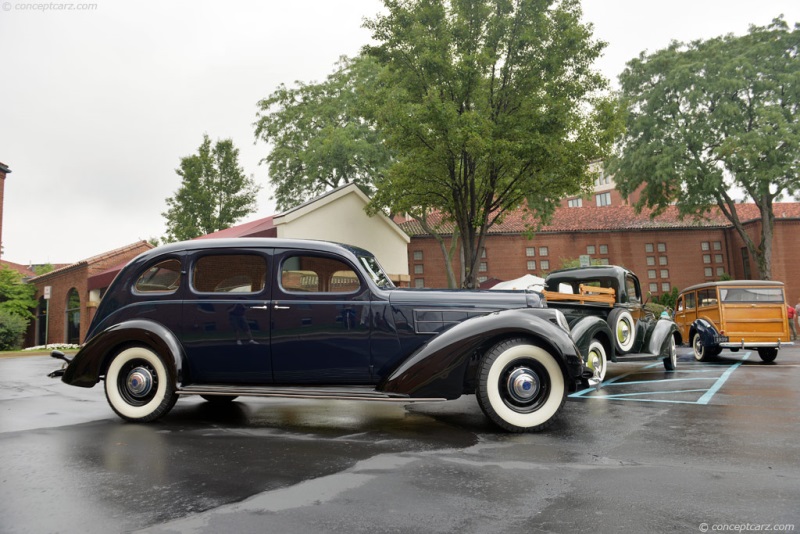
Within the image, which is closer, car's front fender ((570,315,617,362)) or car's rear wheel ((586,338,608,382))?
car's front fender ((570,315,617,362))

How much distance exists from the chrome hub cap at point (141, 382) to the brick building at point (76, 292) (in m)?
20.8

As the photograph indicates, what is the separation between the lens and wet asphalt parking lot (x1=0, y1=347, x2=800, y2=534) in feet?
8.17

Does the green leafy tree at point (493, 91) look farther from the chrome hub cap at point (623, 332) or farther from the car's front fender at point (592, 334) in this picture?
the car's front fender at point (592, 334)

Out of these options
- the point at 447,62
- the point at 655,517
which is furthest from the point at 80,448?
the point at 447,62

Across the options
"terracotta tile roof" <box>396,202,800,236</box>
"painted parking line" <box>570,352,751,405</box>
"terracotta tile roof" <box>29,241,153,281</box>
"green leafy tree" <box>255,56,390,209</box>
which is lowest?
"painted parking line" <box>570,352,751,405</box>

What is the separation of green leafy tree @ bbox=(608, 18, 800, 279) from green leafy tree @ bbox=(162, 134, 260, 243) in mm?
24677

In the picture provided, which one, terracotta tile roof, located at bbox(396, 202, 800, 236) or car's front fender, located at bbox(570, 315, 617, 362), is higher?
terracotta tile roof, located at bbox(396, 202, 800, 236)

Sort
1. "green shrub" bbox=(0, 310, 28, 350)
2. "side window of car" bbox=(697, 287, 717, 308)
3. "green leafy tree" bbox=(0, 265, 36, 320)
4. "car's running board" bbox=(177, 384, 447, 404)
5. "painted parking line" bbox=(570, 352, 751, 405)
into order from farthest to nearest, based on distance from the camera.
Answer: "green leafy tree" bbox=(0, 265, 36, 320) → "green shrub" bbox=(0, 310, 28, 350) → "side window of car" bbox=(697, 287, 717, 308) → "painted parking line" bbox=(570, 352, 751, 405) → "car's running board" bbox=(177, 384, 447, 404)

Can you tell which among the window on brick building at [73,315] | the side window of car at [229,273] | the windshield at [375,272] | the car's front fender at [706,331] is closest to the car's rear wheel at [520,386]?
the windshield at [375,272]

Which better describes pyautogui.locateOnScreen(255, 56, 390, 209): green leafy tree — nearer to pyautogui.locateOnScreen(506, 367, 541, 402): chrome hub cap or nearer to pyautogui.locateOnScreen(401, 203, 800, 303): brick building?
pyautogui.locateOnScreen(401, 203, 800, 303): brick building

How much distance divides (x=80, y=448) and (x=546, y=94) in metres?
16.5

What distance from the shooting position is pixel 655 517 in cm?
249

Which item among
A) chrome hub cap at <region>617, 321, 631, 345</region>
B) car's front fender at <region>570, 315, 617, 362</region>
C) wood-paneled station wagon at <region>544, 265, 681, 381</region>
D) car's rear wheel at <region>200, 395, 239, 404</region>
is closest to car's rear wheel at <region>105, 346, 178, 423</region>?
car's rear wheel at <region>200, 395, 239, 404</region>

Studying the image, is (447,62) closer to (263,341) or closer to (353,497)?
(263,341)
